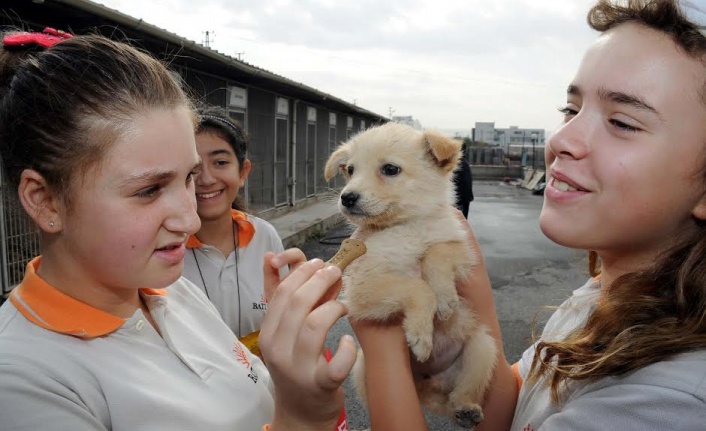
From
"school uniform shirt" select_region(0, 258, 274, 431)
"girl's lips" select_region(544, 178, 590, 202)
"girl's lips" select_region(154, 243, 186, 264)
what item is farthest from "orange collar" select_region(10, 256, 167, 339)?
"girl's lips" select_region(544, 178, 590, 202)

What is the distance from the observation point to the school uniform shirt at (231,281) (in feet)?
8.56

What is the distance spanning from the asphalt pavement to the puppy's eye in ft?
3.32

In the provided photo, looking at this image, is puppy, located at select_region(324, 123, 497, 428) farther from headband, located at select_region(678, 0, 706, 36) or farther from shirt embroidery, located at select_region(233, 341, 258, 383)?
headband, located at select_region(678, 0, 706, 36)

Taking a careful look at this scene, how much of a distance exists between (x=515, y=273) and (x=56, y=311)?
788cm

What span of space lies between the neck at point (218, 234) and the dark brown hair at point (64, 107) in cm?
152

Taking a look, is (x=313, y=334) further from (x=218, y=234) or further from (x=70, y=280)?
(x=218, y=234)

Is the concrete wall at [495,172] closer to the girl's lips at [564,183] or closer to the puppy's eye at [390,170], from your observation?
the puppy's eye at [390,170]

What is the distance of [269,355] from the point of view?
107 centimetres

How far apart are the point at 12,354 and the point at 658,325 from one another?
4.79 ft

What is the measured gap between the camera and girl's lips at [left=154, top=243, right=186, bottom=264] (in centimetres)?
124

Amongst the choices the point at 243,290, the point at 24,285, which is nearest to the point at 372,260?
the point at 243,290

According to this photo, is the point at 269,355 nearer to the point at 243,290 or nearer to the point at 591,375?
the point at 591,375

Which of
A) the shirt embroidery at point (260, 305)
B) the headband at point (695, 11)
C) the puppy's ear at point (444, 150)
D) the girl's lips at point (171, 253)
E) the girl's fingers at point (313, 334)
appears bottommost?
the shirt embroidery at point (260, 305)

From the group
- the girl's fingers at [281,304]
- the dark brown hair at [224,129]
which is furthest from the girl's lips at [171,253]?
the dark brown hair at [224,129]
